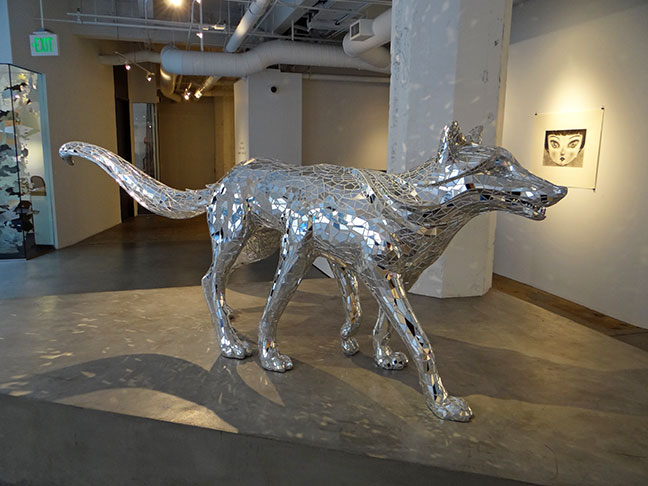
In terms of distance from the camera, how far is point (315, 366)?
2.35 metres

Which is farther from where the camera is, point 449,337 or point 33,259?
point 33,259

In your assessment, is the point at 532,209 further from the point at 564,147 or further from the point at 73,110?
the point at 73,110

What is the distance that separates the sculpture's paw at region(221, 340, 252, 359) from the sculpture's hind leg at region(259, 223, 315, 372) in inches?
5.4

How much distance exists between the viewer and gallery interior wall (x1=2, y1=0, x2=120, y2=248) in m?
6.01

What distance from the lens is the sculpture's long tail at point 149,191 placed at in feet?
8.57

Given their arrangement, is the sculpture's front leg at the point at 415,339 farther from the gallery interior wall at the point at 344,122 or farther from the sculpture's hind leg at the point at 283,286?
the gallery interior wall at the point at 344,122

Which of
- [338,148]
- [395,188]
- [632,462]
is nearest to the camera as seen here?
[632,462]

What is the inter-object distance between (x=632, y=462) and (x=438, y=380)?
656mm

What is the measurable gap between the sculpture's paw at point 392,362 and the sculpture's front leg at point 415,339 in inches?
15.3

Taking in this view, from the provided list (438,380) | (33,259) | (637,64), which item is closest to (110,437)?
(438,380)

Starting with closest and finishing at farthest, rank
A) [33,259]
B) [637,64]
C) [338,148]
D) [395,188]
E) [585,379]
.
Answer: [395,188], [585,379], [637,64], [33,259], [338,148]

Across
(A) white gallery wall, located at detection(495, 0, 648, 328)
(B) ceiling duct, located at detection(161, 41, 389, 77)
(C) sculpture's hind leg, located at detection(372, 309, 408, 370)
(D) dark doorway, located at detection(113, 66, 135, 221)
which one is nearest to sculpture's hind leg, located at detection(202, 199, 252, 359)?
(C) sculpture's hind leg, located at detection(372, 309, 408, 370)

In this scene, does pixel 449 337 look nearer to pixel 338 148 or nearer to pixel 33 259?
pixel 33 259

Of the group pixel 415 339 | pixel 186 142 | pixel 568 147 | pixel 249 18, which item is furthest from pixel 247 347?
pixel 186 142
